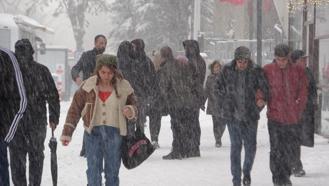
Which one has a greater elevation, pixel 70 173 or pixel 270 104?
pixel 270 104

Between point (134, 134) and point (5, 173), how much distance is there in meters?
1.59

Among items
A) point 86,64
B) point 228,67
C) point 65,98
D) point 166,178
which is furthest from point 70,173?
point 65,98

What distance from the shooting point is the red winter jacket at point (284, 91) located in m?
9.70

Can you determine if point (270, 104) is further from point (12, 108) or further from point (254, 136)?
point (12, 108)

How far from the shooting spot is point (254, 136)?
9.59 meters

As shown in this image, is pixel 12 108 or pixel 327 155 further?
pixel 327 155

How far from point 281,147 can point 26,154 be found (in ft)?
10.4

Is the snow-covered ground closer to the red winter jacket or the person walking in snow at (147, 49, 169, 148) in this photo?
the person walking in snow at (147, 49, 169, 148)

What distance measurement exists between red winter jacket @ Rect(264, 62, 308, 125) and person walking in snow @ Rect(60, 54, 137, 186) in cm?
233

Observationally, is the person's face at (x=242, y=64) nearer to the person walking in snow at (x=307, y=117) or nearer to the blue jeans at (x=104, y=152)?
the person walking in snow at (x=307, y=117)

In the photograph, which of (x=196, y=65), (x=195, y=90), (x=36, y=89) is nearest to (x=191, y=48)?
(x=196, y=65)

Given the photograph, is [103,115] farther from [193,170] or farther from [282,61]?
[193,170]

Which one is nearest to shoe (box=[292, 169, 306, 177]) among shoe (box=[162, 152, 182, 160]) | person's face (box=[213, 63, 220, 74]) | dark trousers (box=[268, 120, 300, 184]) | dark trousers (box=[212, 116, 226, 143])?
dark trousers (box=[268, 120, 300, 184])

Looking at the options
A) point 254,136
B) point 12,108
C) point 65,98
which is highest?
point 12,108
